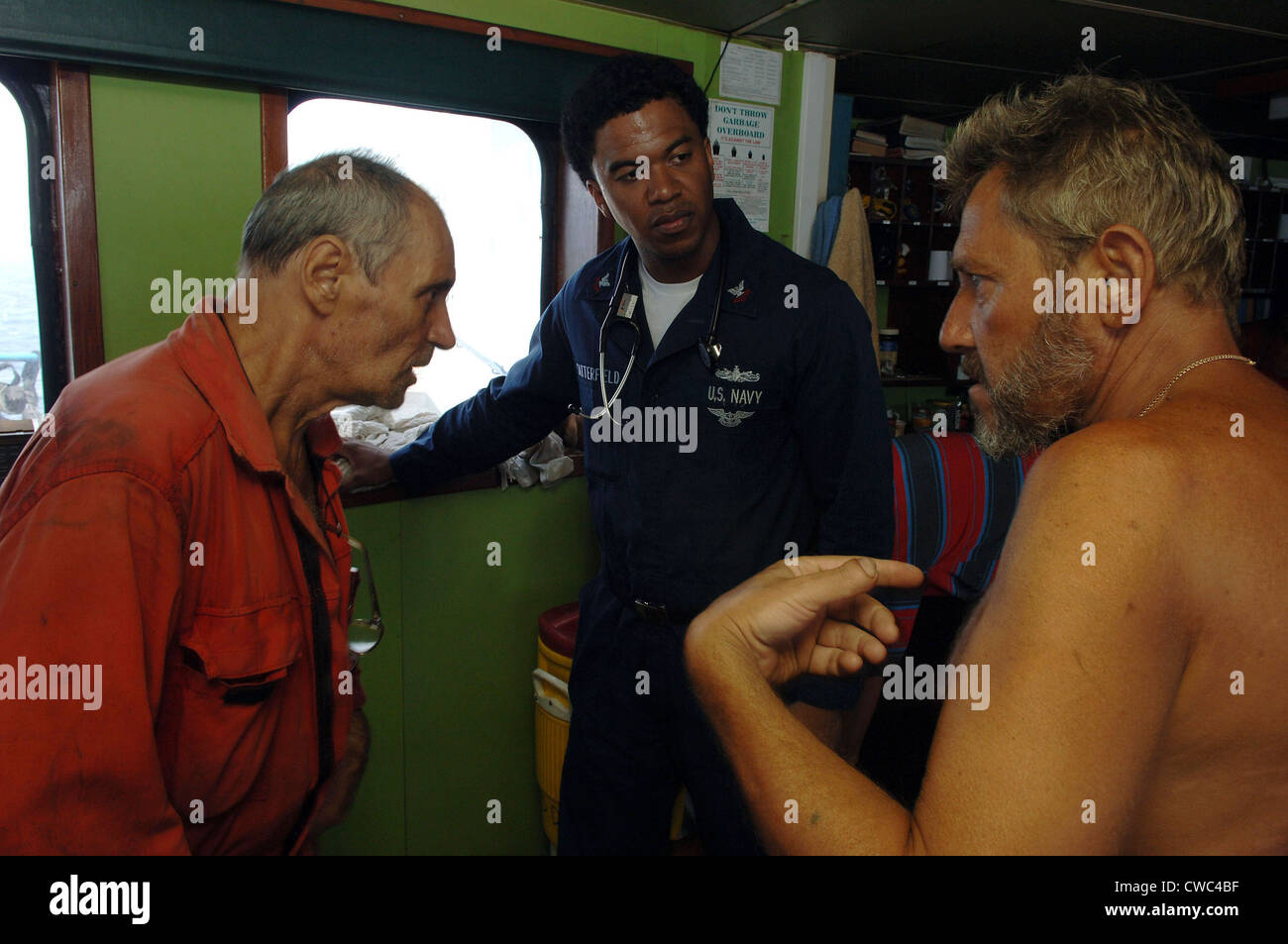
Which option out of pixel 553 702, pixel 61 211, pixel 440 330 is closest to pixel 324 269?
pixel 440 330

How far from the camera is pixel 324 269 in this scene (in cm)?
146

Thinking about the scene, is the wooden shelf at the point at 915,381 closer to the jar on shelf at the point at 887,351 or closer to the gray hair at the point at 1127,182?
the jar on shelf at the point at 887,351

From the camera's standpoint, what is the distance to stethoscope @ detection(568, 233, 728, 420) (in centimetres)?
215

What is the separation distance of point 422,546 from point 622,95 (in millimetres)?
1391

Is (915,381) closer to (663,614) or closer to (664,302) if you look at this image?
(664,302)

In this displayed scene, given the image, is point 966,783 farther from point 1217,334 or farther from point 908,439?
point 908,439

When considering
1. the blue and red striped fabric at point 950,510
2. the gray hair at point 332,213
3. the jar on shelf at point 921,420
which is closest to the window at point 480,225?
the gray hair at point 332,213

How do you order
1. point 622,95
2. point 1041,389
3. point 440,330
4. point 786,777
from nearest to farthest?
1. point 786,777
2. point 1041,389
3. point 440,330
4. point 622,95

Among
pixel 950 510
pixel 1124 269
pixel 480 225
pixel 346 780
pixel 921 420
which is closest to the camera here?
pixel 1124 269

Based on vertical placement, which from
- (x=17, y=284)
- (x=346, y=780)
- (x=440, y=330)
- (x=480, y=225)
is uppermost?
(x=480, y=225)

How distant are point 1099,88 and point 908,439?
290 cm

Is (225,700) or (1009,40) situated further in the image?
(1009,40)

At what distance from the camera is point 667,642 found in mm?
2162
